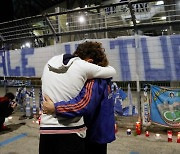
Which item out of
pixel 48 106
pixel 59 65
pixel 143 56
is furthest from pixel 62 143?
pixel 143 56

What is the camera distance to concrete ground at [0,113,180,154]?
15.1ft

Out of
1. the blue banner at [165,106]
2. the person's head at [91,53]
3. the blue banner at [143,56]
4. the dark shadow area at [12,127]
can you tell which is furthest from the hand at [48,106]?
the dark shadow area at [12,127]

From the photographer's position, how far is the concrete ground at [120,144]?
15.1 ft

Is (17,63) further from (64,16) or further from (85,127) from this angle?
(85,127)

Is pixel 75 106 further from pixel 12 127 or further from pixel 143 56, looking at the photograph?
pixel 12 127

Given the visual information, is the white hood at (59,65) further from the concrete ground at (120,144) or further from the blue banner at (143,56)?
the blue banner at (143,56)

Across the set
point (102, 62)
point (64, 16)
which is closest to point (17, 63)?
point (64, 16)

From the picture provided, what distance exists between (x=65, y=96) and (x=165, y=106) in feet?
12.0

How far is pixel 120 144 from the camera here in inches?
195

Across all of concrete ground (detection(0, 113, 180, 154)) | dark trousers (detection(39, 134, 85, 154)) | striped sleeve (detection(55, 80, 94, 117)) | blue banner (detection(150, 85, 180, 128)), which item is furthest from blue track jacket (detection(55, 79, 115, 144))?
blue banner (detection(150, 85, 180, 128))

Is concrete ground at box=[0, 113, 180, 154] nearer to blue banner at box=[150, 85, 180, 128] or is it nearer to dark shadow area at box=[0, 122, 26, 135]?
dark shadow area at box=[0, 122, 26, 135]

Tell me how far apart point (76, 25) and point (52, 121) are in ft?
15.0

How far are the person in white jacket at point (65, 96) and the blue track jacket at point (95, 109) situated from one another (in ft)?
0.19

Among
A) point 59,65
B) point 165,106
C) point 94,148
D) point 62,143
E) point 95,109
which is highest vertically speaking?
point 59,65
